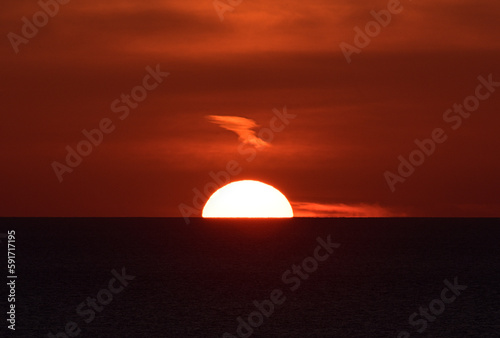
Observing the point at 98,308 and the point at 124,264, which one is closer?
the point at 98,308

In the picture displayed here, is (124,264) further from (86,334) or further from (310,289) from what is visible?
(86,334)

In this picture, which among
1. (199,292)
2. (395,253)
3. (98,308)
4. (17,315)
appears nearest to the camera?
(17,315)

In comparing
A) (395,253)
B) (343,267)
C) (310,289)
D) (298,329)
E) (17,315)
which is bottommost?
(298,329)

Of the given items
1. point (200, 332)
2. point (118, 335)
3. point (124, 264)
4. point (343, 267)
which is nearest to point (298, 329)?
point (200, 332)

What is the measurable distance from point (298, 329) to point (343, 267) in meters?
35.6

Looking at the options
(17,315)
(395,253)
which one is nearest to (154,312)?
(17,315)

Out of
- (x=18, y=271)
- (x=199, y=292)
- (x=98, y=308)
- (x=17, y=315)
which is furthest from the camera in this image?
(x=18, y=271)

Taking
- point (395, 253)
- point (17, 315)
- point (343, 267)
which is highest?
point (395, 253)

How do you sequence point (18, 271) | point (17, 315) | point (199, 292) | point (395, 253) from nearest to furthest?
point (17, 315), point (199, 292), point (18, 271), point (395, 253)

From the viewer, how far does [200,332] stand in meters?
32.2

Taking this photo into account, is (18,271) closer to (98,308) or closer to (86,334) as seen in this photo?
(98,308)

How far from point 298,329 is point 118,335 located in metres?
7.17

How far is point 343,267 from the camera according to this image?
6788cm

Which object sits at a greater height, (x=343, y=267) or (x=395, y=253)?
(x=395, y=253)
